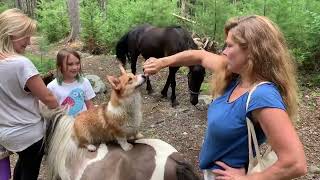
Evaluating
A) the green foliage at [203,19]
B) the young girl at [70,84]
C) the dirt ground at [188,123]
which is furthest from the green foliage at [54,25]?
the young girl at [70,84]

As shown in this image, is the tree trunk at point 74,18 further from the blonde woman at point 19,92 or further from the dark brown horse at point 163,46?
the blonde woman at point 19,92

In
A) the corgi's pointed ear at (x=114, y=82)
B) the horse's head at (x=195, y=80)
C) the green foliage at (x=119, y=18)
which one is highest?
the corgi's pointed ear at (x=114, y=82)

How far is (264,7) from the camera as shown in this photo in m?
7.66

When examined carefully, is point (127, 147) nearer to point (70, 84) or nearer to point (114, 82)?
point (114, 82)

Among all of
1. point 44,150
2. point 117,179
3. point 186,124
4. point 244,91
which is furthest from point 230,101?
point 186,124

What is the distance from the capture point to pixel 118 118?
2.79m

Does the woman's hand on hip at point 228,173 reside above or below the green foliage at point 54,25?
A: above

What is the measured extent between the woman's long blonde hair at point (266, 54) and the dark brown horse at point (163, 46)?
4.80 meters

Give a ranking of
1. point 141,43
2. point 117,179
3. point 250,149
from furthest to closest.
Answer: point 141,43
point 117,179
point 250,149

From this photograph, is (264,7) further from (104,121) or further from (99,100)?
(104,121)

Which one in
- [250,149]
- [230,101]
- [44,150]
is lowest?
[44,150]

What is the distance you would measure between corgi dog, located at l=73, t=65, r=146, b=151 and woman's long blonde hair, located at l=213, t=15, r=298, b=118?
3.83 ft

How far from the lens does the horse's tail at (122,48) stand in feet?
26.5

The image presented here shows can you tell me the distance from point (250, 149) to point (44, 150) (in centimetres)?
159
